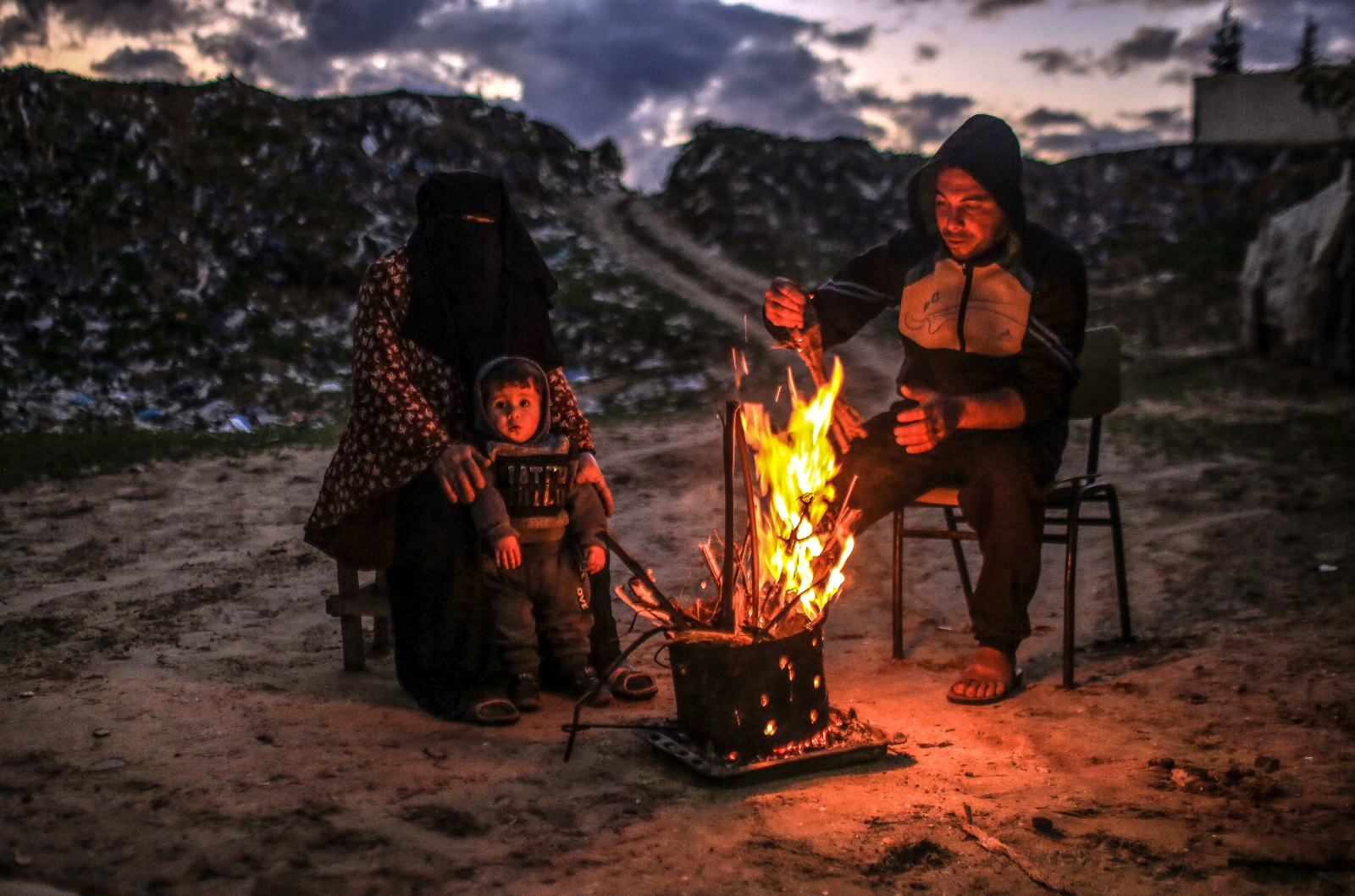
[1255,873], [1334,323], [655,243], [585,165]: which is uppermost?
[585,165]

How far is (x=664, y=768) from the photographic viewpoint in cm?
290

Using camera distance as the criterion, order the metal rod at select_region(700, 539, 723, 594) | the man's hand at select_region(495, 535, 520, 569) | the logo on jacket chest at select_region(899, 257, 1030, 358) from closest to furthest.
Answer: the metal rod at select_region(700, 539, 723, 594), the man's hand at select_region(495, 535, 520, 569), the logo on jacket chest at select_region(899, 257, 1030, 358)

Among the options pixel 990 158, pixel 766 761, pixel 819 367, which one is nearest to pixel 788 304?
pixel 819 367

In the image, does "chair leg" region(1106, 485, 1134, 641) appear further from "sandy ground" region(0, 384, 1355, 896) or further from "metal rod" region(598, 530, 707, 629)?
"metal rod" region(598, 530, 707, 629)

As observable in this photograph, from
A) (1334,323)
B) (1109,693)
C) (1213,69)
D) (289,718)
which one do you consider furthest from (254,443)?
(1213,69)

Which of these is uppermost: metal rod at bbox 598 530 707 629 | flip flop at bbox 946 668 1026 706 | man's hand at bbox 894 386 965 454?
man's hand at bbox 894 386 965 454

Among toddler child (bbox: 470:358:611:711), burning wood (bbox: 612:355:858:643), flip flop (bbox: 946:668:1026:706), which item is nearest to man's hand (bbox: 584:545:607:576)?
toddler child (bbox: 470:358:611:711)

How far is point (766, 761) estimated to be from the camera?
281 centimetres

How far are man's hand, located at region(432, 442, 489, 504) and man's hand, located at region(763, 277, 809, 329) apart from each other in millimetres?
1259

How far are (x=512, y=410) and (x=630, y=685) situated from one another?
109 cm

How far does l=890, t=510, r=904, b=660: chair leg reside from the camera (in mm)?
3914

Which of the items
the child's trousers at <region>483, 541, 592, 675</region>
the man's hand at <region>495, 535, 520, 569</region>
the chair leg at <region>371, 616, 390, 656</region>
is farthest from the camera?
the chair leg at <region>371, 616, 390, 656</region>

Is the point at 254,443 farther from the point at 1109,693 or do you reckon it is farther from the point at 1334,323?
the point at 1334,323

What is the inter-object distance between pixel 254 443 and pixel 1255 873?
8.03 meters
